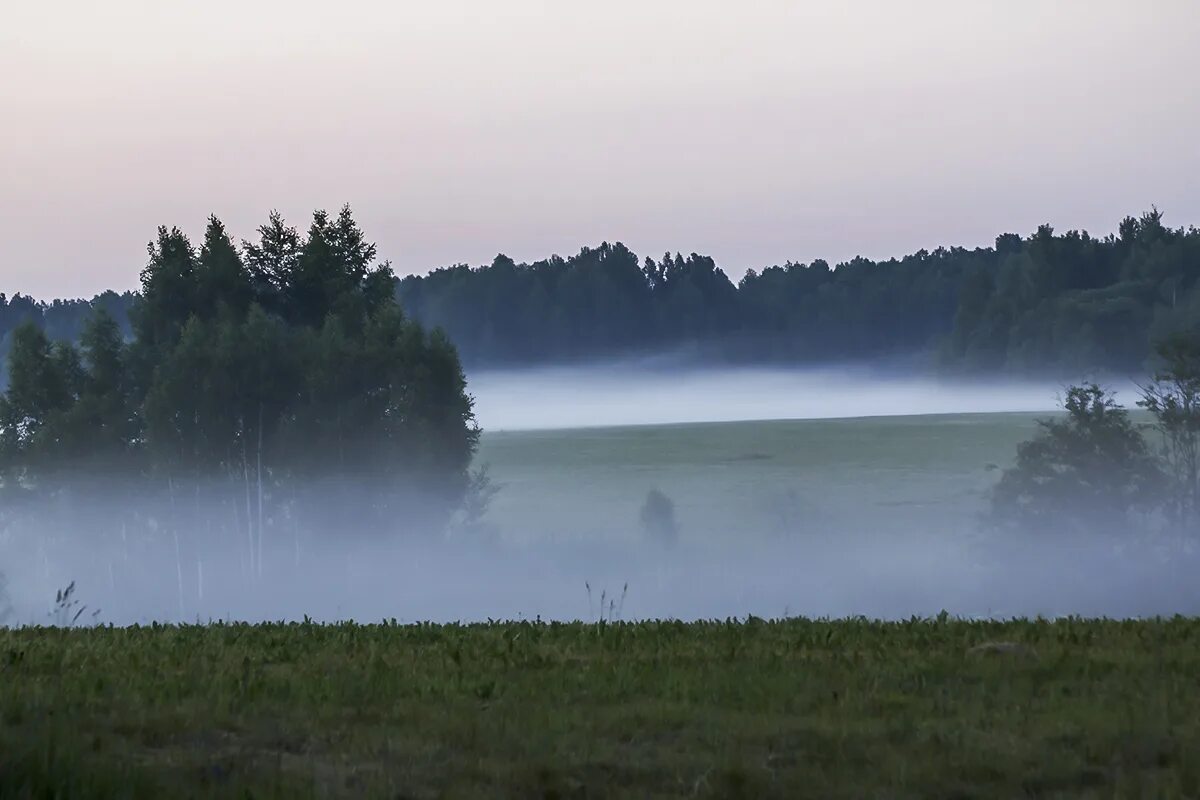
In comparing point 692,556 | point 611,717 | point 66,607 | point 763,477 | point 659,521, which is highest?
point 611,717

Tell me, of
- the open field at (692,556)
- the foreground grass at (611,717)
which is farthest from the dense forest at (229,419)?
the foreground grass at (611,717)

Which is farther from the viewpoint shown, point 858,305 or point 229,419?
point 858,305

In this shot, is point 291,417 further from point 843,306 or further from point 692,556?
point 843,306

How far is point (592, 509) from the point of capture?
377ft

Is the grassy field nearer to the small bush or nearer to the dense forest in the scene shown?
the small bush

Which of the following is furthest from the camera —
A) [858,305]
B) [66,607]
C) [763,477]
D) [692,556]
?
[858,305]

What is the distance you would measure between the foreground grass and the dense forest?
57.7m

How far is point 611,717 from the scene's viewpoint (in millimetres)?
9633

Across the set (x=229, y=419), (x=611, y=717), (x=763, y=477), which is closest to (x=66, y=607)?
(x=611, y=717)

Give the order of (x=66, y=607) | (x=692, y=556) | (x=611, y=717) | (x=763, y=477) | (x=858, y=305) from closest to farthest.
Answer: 1. (x=611, y=717)
2. (x=66, y=607)
3. (x=692, y=556)
4. (x=763, y=477)
5. (x=858, y=305)

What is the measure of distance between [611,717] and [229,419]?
64.4 meters

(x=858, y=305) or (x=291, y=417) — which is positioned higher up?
(x=858, y=305)

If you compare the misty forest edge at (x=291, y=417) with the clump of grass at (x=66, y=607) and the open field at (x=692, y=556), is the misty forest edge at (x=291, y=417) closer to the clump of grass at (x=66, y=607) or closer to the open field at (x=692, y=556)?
the open field at (x=692, y=556)

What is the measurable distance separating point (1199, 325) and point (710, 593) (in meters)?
32.7
